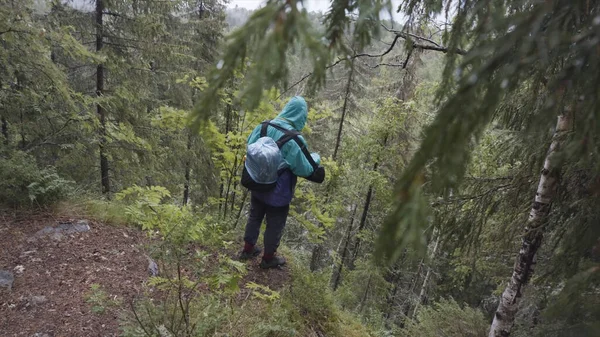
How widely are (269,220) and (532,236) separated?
8.38 ft

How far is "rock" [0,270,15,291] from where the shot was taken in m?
3.23

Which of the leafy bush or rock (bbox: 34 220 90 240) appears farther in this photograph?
the leafy bush

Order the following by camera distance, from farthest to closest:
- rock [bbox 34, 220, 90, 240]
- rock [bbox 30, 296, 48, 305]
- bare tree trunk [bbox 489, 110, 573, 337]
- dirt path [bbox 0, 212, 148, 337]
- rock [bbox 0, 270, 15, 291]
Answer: rock [bbox 34, 220, 90, 240]
rock [bbox 0, 270, 15, 291]
rock [bbox 30, 296, 48, 305]
dirt path [bbox 0, 212, 148, 337]
bare tree trunk [bbox 489, 110, 573, 337]

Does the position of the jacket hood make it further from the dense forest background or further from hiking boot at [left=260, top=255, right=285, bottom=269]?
hiking boot at [left=260, top=255, right=285, bottom=269]

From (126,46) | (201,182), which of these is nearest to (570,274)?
(126,46)

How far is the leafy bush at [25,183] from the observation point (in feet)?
14.1

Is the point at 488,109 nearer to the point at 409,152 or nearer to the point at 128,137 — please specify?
the point at 128,137

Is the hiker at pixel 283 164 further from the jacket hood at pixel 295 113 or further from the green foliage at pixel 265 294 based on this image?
the green foliage at pixel 265 294

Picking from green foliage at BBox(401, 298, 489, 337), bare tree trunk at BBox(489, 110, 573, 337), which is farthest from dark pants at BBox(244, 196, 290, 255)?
green foliage at BBox(401, 298, 489, 337)

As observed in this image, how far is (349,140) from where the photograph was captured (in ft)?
36.3

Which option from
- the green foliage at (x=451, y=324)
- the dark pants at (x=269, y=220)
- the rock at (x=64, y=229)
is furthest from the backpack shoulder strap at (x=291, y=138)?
the green foliage at (x=451, y=324)

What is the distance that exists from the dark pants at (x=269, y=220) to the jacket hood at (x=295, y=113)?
3.17ft

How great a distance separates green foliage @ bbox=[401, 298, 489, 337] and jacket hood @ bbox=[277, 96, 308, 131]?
5.43 metres

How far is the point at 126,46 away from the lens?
24.9 ft
